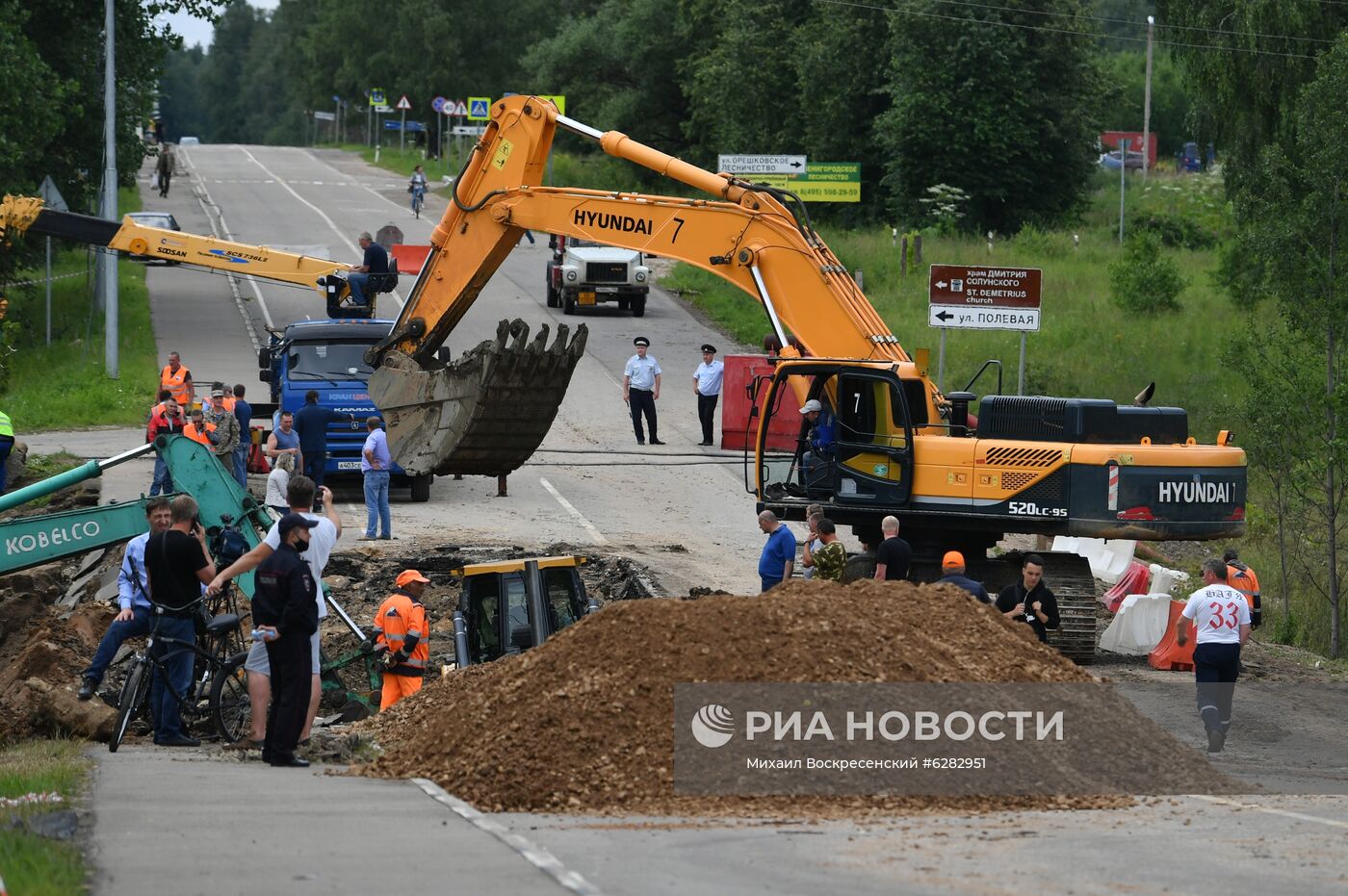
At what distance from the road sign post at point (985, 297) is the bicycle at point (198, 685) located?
13.8 m

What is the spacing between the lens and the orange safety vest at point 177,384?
22953mm

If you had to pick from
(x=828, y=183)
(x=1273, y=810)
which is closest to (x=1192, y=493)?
(x=1273, y=810)

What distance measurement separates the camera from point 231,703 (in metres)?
12.1

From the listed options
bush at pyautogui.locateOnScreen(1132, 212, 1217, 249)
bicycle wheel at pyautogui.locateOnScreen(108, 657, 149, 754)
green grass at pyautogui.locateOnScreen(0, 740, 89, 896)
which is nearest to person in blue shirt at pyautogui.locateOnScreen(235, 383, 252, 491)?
bicycle wheel at pyautogui.locateOnScreen(108, 657, 149, 754)

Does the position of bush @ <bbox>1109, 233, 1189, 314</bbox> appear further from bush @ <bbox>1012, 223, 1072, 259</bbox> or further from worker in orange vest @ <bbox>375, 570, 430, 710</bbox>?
worker in orange vest @ <bbox>375, 570, 430, 710</bbox>

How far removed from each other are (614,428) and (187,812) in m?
21.2

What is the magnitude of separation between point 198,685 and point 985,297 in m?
14.4

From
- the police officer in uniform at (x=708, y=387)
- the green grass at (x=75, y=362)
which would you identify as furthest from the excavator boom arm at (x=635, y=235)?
the green grass at (x=75, y=362)

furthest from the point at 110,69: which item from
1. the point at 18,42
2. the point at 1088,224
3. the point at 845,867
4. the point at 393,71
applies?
the point at 393,71

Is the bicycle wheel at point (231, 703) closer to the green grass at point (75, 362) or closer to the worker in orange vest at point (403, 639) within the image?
the worker in orange vest at point (403, 639)

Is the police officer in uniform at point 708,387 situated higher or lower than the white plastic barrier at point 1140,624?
higher

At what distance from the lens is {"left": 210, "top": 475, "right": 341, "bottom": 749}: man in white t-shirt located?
10641mm

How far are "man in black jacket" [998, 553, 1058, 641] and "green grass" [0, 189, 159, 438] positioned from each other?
1891cm

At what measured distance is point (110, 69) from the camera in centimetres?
3075
